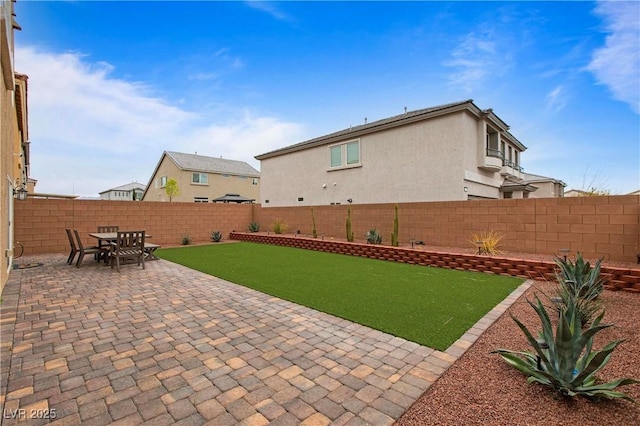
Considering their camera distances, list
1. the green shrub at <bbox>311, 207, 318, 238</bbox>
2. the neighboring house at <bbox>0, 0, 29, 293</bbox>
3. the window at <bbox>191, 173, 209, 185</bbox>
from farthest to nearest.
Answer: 1. the window at <bbox>191, 173, 209, 185</bbox>
2. the green shrub at <bbox>311, 207, 318, 238</bbox>
3. the neighboring house at <bbox>0, 0, 29, 293</bbox>

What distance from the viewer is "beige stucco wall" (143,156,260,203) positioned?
1227 inches

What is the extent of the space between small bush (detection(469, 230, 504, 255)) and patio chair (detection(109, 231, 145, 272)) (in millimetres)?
10173

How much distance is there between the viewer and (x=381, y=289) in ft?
20.0

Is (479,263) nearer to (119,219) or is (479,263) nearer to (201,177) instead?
(119,219)

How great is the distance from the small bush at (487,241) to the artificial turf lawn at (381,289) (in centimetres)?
178

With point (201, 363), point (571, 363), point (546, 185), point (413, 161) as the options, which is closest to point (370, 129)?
point (413, 161)

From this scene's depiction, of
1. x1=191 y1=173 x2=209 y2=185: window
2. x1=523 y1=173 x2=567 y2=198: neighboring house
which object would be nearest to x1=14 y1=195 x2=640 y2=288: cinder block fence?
x1=191 y1=173 x2=209 y2=185: window

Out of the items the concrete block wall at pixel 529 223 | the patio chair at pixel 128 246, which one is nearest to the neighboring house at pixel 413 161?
the concrete block wall at pixel 529 223

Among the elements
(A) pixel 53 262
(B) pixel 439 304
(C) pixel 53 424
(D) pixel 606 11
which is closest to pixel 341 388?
(C) pixel 53 424

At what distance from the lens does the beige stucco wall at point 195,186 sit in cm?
3117

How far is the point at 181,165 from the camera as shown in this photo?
101 ft

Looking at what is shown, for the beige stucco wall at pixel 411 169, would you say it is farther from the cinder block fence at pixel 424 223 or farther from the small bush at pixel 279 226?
the small bush at pixel 279 226

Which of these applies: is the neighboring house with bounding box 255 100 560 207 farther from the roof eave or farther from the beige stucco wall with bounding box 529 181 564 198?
the beige stucco wall with bounding box 529 181 564 198

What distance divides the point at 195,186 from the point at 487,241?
97.1ft
